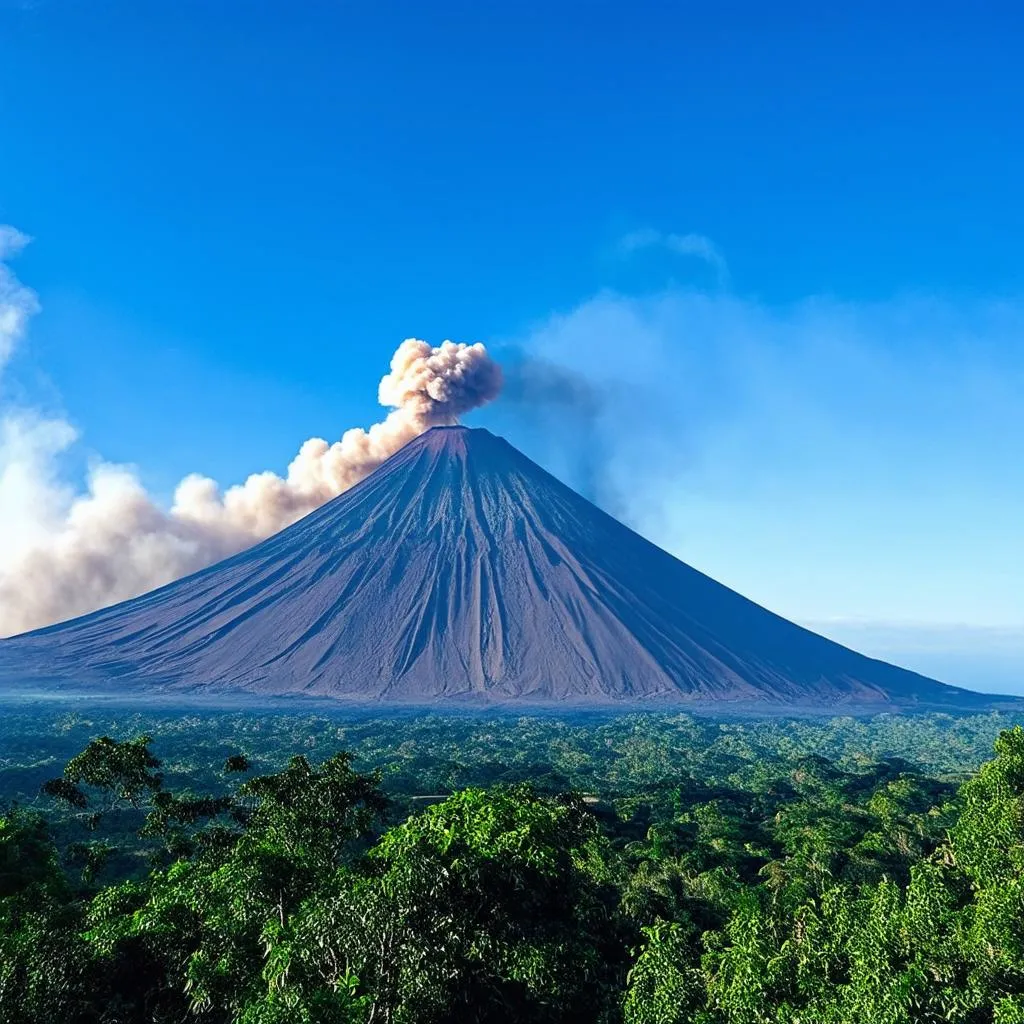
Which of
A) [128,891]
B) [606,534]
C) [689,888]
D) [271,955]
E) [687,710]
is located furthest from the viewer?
[606,534]

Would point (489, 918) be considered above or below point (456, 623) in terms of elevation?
above

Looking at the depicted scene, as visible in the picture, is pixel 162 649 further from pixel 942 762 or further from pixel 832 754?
pixel 942 762

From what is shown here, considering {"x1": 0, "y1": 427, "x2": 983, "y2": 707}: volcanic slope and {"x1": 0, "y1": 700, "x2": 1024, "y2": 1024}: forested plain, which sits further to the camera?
{"x1": 0, "y1": 427, "x2": 983, "y2": 707}: volcanic slope

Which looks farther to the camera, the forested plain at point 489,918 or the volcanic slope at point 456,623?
the volcanic slope at point 456,623

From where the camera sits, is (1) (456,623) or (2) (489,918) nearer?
(2) (489,918)

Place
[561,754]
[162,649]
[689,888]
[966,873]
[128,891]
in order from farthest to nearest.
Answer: [162,649]
[561,754]
[689,888]
[966,873]
[128,891]

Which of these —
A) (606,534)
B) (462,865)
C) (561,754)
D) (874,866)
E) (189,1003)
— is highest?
(606,534)

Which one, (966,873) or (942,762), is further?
(942,762)

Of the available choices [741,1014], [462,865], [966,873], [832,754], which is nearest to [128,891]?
[462,865]
